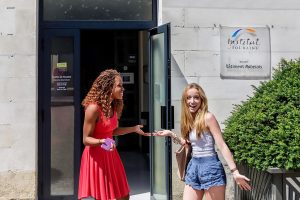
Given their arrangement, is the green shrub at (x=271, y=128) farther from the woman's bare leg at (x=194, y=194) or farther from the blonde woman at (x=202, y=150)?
the woman's bare leg at (x=194, y=194)

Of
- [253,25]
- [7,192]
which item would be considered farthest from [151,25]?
[7,192]

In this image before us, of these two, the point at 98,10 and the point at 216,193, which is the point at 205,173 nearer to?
the point at 216,193

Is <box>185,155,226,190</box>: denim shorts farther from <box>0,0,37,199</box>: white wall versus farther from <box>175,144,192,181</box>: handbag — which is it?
<box>0,0,37,199</box>: white wall

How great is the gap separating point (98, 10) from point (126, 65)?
4.64 m

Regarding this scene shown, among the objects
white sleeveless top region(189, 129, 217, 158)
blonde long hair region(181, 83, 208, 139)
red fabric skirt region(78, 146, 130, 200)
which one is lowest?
red fabric skirt region(78, 146, 130, 200)

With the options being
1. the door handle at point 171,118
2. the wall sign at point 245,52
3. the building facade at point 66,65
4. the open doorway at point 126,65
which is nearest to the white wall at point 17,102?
the building facade at point 66,65

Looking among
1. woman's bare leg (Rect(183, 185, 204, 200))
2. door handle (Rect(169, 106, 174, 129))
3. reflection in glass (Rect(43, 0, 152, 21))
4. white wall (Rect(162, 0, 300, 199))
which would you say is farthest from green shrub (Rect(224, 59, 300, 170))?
reflection in glass (Rect(43, 0, 152, 21))

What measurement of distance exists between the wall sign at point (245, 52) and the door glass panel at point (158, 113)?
88 centimetres

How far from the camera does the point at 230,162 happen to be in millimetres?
4008

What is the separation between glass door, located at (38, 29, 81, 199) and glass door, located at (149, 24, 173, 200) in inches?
41.3

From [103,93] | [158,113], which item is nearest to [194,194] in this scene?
[103,93]

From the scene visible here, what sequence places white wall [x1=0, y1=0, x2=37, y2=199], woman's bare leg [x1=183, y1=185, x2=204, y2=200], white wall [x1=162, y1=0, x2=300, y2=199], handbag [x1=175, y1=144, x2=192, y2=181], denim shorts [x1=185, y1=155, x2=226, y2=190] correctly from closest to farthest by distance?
denim shorts [x1=185, y1=155, x2=226, y2=190] → woman's bare leg [x1=183, y1=185, x2=204, y2=200] → handbag [x1=175, y1=144, x2=192, y2=181] → white wall [x1=0, y1=0, x2=37, y2=199] → white wall [x1=162, y1=0, x2=300, y2=199]

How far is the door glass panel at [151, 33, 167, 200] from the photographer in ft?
21.0

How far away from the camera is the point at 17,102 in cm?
635
